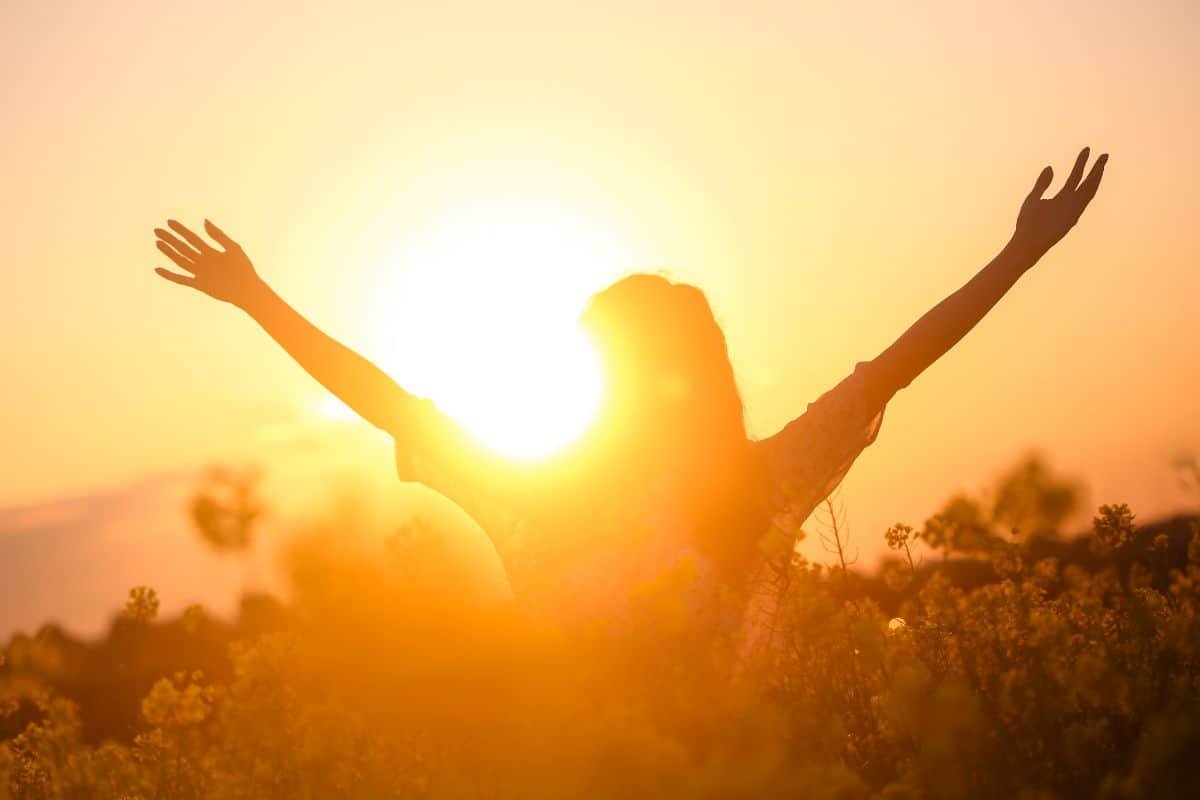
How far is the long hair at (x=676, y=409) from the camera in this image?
13.5 feet

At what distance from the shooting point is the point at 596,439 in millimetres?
4289

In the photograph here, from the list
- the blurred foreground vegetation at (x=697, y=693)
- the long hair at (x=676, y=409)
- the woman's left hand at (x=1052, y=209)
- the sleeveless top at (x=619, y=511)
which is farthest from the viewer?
the woman's left hand at (x=1052, y=209)

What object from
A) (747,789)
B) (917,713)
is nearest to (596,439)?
(917,713)

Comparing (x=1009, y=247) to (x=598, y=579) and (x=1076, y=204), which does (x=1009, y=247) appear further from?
(x=598, y=579)

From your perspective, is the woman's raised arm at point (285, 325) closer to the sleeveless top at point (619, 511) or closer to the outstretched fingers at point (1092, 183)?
the sleeveless top at point (619, 511)

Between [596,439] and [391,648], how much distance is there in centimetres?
136

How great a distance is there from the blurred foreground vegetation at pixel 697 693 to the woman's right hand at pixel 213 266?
1.43m

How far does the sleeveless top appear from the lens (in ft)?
13.0

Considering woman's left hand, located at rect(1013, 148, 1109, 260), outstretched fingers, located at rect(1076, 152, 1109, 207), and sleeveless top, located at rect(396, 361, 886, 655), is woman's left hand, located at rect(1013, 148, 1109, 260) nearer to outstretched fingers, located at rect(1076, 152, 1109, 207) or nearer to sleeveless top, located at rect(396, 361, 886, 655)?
outstretched fingers, located at rect(1076, 152, 1109, 207)

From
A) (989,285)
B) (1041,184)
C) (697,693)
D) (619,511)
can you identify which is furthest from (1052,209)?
(697,693)

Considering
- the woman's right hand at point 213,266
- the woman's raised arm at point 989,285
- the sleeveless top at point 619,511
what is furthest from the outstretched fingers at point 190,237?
the woman's raised arm at point 989,285

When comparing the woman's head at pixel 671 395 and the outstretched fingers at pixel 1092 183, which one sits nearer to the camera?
the woman's head at pixel 671 395

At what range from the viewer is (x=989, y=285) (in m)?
4.53

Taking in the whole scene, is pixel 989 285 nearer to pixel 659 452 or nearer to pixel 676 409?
pixel 676 409
